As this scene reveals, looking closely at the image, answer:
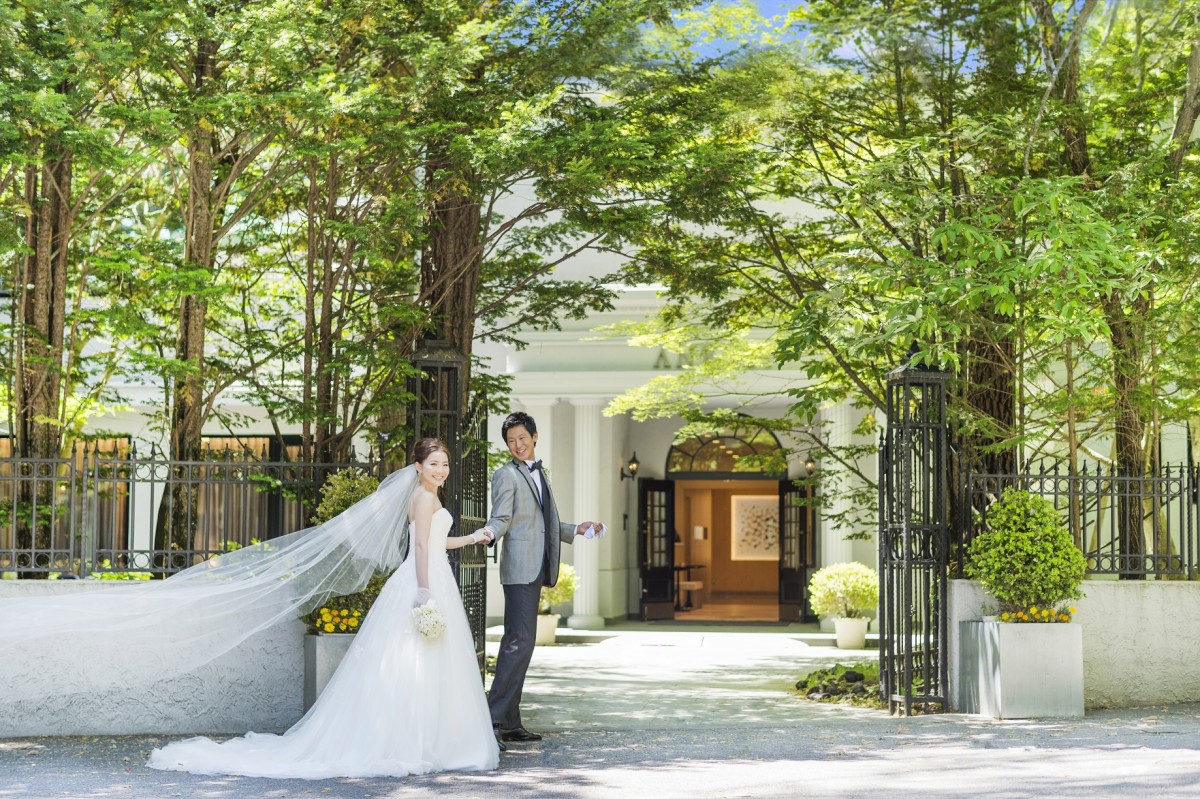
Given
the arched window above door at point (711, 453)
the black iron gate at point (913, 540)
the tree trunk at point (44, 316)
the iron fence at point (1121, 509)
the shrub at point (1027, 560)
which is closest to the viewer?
the shrub at point (1027, 560)

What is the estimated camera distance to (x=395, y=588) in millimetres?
8016

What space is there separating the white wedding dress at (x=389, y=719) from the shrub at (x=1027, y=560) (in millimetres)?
4116

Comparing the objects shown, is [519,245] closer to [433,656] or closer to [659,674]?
[659,674]

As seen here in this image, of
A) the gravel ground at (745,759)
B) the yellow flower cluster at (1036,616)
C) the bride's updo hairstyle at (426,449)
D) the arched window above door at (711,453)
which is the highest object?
the arched window above door at (711,453)

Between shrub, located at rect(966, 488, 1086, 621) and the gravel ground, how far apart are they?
0.89 metres

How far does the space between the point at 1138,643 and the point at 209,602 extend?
23.1ft

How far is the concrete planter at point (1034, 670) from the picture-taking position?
959 cm

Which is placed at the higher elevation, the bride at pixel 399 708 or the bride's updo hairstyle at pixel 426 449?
the bride's updo hairstyle at pixel 426 449

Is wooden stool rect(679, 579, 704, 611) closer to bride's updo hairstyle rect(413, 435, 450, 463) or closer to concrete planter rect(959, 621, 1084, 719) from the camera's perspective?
concrete planter rect(959, 621, 1084, 719)

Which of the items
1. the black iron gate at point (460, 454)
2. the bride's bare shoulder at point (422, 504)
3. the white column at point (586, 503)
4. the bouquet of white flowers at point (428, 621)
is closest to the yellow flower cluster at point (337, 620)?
the black iron gate at point (460, 454)

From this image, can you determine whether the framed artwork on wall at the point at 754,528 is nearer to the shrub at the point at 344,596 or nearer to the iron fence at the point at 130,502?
the iron fence at the point at 130,502

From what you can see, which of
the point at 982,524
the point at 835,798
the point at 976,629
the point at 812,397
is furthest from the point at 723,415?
the point at 835,798

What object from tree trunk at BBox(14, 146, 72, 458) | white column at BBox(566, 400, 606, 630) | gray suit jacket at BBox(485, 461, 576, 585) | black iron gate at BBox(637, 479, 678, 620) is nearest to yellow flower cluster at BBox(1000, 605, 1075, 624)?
gray suit jacket at BBox(485, 461, 576, 585)

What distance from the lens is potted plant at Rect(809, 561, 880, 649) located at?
1814 cm
